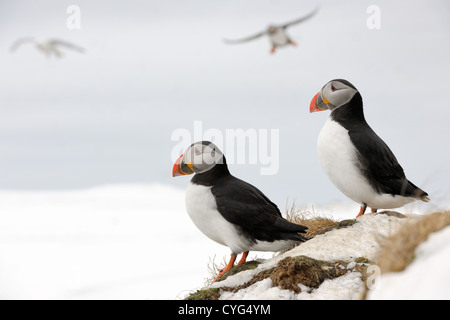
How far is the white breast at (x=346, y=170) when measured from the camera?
746 centimetres

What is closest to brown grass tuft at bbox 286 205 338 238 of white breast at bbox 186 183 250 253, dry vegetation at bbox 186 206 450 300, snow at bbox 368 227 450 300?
dry vegetation at bbox 186 206 450 300

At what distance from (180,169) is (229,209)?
36.1 inches

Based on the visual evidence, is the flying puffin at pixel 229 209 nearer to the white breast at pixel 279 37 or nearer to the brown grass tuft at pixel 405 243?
the brown grass tuft at pixel 405 243

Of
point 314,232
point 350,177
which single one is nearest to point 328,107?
point 350,177

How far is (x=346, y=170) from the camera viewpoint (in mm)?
7469

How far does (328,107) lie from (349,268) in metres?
2.55

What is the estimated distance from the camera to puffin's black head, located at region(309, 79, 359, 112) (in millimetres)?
7711

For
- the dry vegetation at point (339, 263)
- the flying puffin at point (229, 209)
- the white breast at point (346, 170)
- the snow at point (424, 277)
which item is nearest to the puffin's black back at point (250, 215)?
the flying puffin at point (229, 209)

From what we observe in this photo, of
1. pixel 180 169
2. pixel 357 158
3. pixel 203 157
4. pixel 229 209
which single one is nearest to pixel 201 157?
pixel 203 157
